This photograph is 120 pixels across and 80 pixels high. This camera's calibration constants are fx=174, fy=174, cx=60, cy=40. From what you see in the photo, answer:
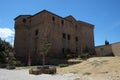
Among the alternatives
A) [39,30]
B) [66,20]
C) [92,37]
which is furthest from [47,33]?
[92,37]

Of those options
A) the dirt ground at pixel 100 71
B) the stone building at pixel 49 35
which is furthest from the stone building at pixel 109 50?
the dirt ground at pixel 100 71

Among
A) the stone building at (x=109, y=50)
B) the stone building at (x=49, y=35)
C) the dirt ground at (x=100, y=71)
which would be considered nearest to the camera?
the dirt ground at (x=100, y=71)

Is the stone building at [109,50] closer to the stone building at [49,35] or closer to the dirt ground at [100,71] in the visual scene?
the stone building at [49,35]

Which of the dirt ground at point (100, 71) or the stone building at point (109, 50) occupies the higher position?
the stone building at point (109, 50)

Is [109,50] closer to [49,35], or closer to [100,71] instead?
[49,35]

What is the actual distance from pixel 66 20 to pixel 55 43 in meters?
7.94

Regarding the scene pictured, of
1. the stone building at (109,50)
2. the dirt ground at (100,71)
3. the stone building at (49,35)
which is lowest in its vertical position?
the dirt ground at (100,71)

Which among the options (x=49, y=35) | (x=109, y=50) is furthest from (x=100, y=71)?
(x=109, y=50)

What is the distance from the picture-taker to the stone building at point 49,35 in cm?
3931

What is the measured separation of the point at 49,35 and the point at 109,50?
61.5 feet

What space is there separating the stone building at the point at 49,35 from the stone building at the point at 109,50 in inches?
104

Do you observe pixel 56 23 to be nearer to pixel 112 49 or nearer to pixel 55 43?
pixel 55 43

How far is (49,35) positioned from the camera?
38.9 meters

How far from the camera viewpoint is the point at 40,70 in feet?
62.7
